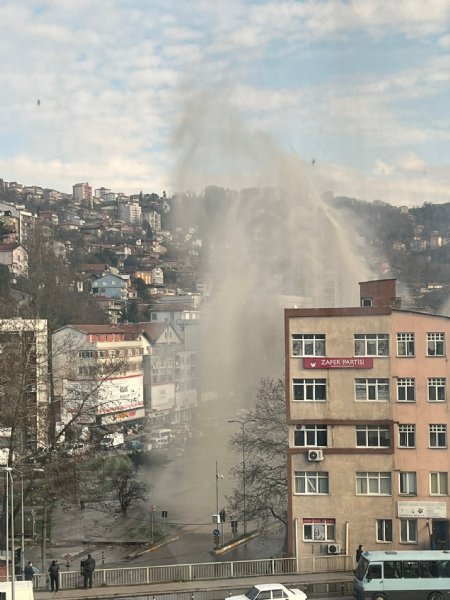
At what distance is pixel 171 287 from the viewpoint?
4599 inches

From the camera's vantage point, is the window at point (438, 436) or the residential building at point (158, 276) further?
the residential building at point (158, 276)

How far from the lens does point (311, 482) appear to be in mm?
20391

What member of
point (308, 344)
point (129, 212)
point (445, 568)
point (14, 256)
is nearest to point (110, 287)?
point (14, 256)

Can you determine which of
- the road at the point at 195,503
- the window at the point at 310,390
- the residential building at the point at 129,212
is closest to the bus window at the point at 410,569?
the window at the point at 310,390

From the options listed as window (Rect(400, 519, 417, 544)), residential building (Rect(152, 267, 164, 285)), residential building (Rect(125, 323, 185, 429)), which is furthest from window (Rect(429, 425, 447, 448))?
residential building (Rect(152, 267, 164, 285))

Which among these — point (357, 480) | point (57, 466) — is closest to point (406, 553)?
point (357, 480)

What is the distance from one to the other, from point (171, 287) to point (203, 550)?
91.0m

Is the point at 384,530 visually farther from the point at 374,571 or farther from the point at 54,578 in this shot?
the point at 54,578

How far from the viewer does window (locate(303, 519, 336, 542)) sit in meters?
20.2

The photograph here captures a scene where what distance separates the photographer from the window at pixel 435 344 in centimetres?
2023

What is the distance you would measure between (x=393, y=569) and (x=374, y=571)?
1.31ft

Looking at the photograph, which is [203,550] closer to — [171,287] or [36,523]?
[36,523]

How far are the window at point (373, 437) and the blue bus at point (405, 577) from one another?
170 inches

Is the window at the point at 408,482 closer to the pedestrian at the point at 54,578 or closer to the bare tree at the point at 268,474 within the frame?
the bare tree at the point at 268,474
